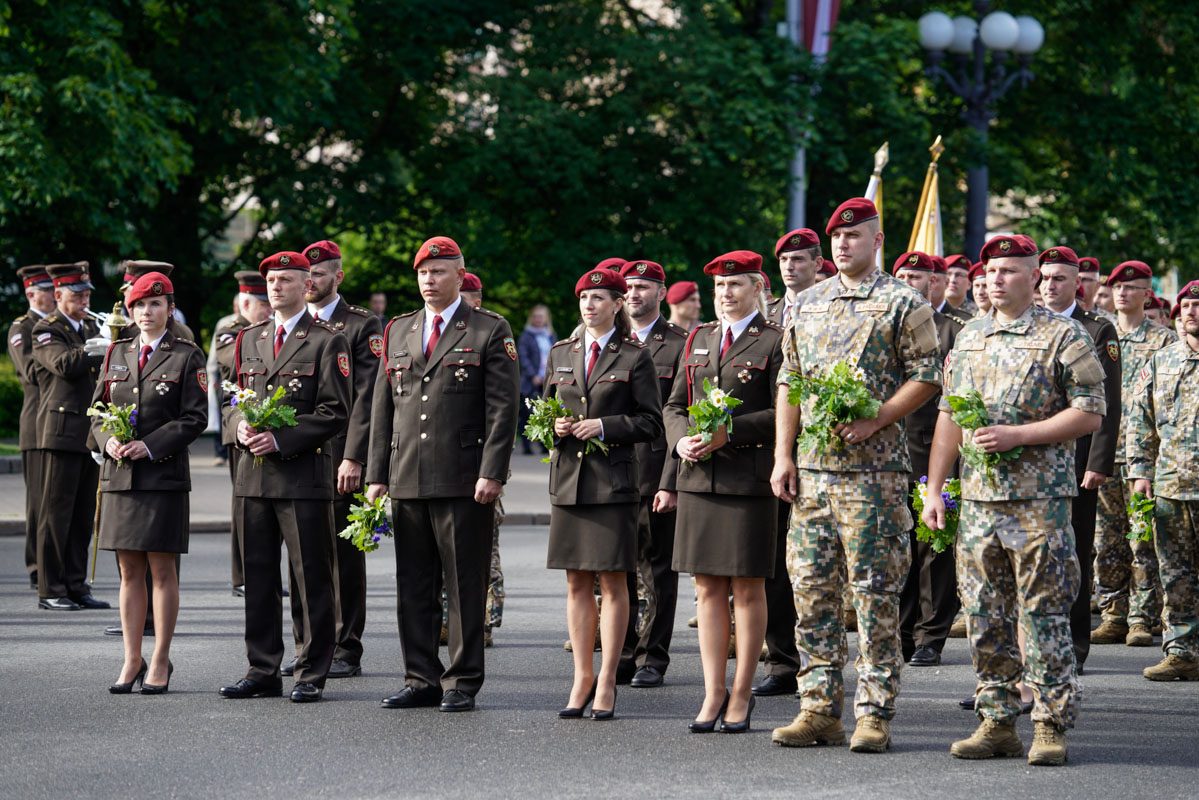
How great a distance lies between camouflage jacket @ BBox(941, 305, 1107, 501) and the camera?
6883 millimetres

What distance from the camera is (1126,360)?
10.8 m

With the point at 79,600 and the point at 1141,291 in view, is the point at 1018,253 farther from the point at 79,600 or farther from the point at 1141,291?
the point at 79,600

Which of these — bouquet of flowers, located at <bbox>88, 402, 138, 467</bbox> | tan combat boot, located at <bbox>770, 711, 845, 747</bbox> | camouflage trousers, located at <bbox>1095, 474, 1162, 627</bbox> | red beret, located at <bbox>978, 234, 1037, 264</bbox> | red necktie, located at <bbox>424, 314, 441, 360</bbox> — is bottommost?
tan combat boot, located at <bbox>770, 711, 845, 747</bbox>

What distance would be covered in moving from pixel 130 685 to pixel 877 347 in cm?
436

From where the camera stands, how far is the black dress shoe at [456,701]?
26.3ft

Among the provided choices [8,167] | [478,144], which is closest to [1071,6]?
[478,144]

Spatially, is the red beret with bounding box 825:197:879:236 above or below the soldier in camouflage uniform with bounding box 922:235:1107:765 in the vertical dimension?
above

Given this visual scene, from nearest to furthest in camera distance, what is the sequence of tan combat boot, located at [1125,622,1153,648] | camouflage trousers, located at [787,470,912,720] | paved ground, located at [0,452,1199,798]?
paved ground, located at [0,452,1199,798] → camouflage trousers, located at [787,470,912,720] → tan combat boot, located at [1125,622,1153,648]

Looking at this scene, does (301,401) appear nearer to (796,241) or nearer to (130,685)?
(130,685)

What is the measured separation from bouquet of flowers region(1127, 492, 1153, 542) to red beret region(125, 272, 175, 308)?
5784mm

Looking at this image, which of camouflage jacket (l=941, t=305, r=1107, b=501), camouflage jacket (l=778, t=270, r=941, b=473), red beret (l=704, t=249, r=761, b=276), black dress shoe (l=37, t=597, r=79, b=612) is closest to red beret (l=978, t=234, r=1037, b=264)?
camouflage jacket (l=941, t=305, r=1107, b=501)

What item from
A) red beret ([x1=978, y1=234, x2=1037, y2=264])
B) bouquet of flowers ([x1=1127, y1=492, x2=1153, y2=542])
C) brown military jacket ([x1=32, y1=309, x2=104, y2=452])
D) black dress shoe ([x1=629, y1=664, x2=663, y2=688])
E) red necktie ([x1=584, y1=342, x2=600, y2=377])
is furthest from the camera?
brown military jacket ([x1=32, y1=309, x2=104, y2=452])

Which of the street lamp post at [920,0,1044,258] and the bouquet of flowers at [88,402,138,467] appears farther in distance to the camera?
the street lamp post at [920,0,1044,258]

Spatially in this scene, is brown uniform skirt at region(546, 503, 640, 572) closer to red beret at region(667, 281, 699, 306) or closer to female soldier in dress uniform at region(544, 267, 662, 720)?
female soldier in dress uniform at region(544, 267, 662, 720)
